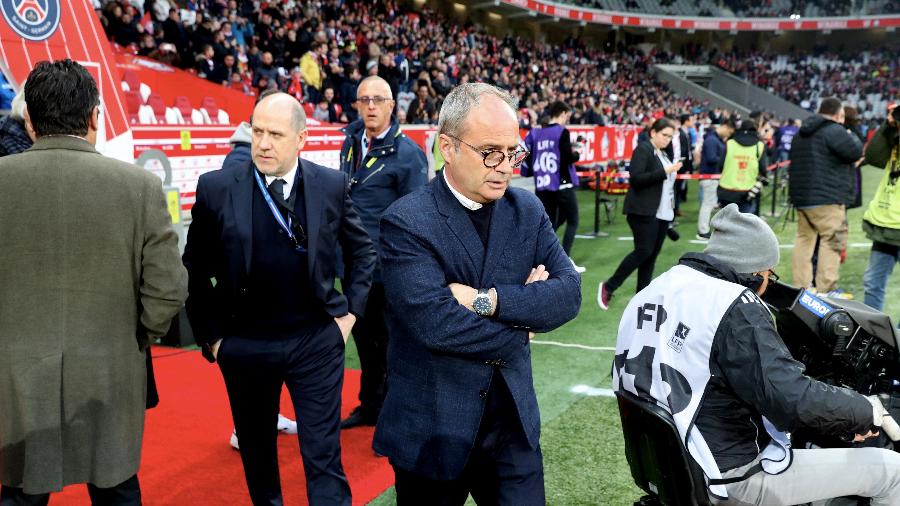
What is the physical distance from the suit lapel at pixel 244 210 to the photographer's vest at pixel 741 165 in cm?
804

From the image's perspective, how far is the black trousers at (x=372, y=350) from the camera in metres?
4.38

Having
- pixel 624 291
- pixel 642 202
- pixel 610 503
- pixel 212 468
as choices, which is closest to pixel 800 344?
pixel 610 503

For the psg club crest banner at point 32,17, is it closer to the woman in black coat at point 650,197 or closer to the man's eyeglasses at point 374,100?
the man's eyeglasses at point 374,100

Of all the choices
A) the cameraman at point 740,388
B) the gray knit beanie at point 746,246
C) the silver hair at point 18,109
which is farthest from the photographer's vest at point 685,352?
the silver hair at point 18,109

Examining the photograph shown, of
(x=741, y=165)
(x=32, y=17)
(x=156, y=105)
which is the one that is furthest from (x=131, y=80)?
(x=741, y=165)

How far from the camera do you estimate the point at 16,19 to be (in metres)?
6.23

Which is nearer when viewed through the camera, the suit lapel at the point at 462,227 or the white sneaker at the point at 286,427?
the suit lapel at the point at 462,227

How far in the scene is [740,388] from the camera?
2.34m

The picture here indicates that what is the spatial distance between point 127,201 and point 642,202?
207 inches

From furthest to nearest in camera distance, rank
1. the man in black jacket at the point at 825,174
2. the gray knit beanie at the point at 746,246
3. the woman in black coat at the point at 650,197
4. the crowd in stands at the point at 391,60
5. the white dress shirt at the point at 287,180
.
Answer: the crowd in stands at the point at 391,60 → the woman in black coat at the point at 650,197 → the man in black jacket at the point at 825,174 → the white dress shirt at the point at 287,180 → the gray knit beanie at the point at 746,246

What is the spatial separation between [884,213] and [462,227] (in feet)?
15.2

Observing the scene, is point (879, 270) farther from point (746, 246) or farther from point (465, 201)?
point (465, 201)

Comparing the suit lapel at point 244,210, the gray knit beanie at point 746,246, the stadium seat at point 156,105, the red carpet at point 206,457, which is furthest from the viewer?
the stadium seat at point 156,105

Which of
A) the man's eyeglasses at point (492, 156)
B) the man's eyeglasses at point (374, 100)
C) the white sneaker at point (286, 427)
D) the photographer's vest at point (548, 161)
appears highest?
the man's eyeglasses at point (492, 156)
